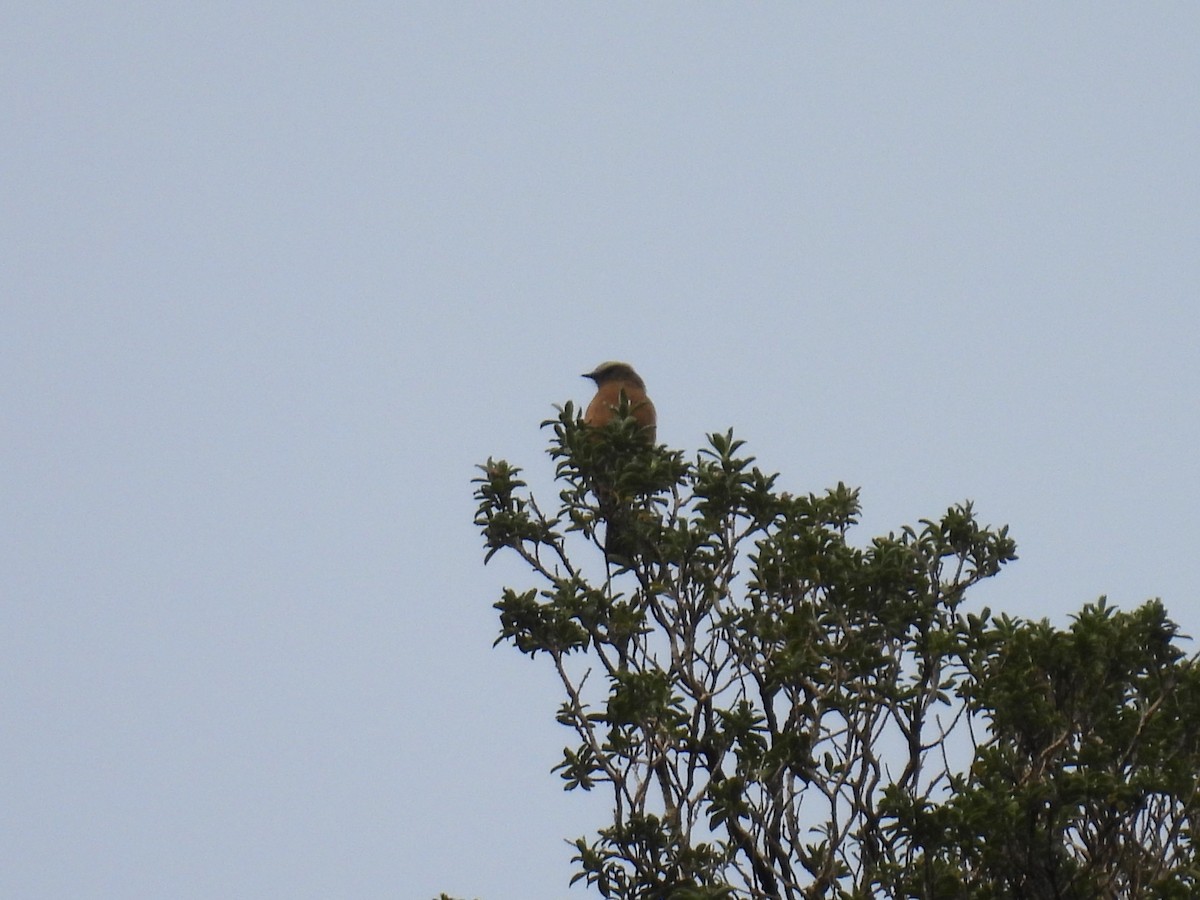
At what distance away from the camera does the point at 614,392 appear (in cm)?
1141

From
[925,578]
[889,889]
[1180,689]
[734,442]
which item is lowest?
[889,889]

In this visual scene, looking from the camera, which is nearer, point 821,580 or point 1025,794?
point 1025,794

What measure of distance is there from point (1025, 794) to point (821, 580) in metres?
1.59

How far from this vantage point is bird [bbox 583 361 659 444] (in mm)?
11180

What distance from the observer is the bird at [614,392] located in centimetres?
1118

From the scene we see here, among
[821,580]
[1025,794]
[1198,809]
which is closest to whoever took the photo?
[1025,794]

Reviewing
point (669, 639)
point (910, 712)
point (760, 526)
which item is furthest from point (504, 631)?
point (910, 712)

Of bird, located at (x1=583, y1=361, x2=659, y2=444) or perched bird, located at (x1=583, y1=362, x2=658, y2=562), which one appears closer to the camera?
perched bird, located at (x1=583, y1=362, x2=658, y2=562)

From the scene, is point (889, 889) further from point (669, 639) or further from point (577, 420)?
point (577, 420)

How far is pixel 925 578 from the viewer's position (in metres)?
8.92

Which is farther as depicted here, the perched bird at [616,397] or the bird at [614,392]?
the bird at [614,392]

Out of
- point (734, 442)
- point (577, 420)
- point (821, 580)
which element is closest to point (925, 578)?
point (821, 580)

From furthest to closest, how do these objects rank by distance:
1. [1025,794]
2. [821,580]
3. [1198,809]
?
[821,580] < [1198,809] < [1025,794]

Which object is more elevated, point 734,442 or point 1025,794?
point 734,442
